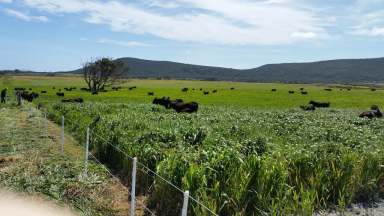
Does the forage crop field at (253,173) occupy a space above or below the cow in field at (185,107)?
above

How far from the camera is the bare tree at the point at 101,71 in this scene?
11575 centimetres

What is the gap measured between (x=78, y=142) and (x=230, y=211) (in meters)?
13.8

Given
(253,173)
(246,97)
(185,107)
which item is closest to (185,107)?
(185,107)

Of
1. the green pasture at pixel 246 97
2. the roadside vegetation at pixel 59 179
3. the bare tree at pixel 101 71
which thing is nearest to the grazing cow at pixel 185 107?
the green pasture at pixel 246 97

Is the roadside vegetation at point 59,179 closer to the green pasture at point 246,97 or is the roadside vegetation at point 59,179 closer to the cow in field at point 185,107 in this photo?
the cow in field at point 185,107

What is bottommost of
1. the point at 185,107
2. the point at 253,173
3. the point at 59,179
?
the point at 185,107

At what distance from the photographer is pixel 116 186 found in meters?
14.4

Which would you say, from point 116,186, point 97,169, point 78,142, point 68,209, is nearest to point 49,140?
point 78,142

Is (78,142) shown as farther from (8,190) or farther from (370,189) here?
(370,189)

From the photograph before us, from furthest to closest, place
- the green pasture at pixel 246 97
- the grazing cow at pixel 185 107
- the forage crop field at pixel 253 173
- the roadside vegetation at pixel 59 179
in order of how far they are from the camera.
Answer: the green pasture at pixel 246 97 → the grazing cow at pixel 185 107 → the roadside vegetation at pixel 59 179 → the forage crop field at pixel 253 173

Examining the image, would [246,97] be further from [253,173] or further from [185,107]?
[253,173]

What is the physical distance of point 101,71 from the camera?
11688 cm

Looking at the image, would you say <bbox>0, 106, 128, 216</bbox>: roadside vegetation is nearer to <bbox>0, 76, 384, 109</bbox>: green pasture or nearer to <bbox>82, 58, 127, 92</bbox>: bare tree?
<bbox>0, 76, 384, 109</bbox>: green pasture

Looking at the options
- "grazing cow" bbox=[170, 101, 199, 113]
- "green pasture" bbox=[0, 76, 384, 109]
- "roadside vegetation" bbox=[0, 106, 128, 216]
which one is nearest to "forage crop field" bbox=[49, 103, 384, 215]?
"roadside vegetation" bbox=[0, 106, 128, 216]
